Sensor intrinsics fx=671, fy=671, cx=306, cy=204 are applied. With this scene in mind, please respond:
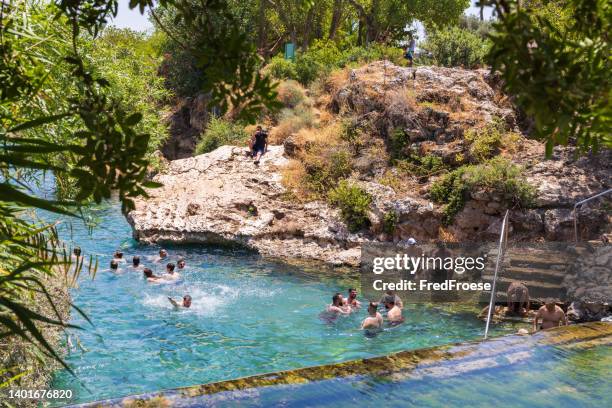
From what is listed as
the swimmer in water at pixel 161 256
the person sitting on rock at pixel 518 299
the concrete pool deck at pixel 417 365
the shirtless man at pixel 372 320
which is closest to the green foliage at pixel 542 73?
the concrete pool deck at pixel 417 365

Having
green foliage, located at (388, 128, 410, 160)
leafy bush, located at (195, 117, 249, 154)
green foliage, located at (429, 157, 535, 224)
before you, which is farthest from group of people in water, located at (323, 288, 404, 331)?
leafy bush, located at (195, 117, 249, 154)

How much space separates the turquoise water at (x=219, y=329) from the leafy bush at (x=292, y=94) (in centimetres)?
931

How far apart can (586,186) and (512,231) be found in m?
2.09

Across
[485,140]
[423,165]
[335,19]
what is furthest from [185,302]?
[335,19]

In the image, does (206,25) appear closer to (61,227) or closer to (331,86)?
(61,227)

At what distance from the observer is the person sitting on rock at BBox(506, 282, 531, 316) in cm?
1216

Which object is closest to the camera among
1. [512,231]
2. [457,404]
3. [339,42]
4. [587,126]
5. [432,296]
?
[587,126]

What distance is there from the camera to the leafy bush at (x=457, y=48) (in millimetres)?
23719

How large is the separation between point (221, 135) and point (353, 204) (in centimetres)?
894

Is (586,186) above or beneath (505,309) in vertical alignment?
above

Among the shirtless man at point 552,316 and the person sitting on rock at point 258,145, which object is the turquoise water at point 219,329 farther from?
the person sitting on rock at point 258,145

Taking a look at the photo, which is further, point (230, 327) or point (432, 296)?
point (432, 296)

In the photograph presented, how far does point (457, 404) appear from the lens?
5.10 m

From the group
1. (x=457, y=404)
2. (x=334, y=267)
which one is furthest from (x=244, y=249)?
(x=457, y=404)
